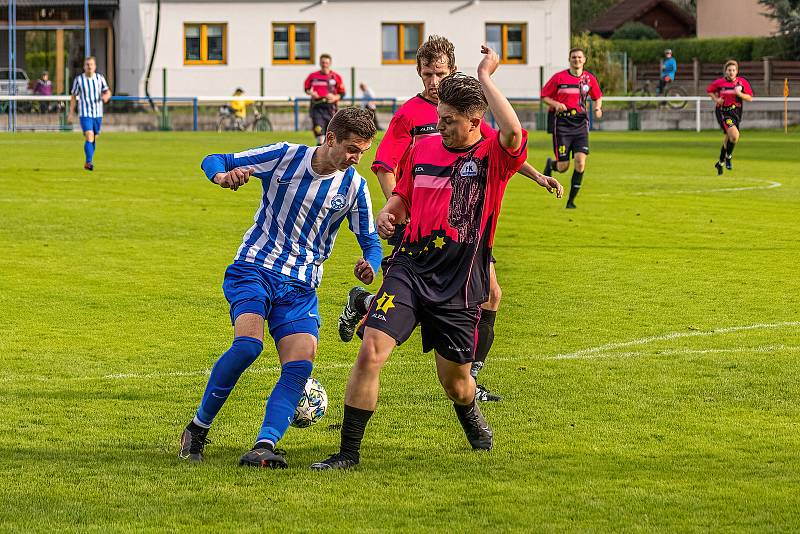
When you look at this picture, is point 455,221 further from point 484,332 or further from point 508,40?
point 508,40

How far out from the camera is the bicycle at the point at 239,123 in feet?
147

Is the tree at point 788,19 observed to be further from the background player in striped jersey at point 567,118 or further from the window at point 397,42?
the background player in striped jersey at point 567,118

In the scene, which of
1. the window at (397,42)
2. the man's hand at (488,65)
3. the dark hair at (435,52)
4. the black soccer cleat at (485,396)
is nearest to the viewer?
the man's hand at (488,65)

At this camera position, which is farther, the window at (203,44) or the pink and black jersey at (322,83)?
the window at (203,44)

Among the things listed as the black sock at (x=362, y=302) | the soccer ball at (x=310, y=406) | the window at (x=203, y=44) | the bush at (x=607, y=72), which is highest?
the window at (x=203, y=44)

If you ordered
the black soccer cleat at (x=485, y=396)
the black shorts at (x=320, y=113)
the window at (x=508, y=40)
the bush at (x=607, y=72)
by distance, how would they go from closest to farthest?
1. the black soccer cleat at (x=485, y=396)
2. the black shorts at (x=320, y=113)
3. the bush at (x=607, y=72)
4. the window at (x=508, y=40)

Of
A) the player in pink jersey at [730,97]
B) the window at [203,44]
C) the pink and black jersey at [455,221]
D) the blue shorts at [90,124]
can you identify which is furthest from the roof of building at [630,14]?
the pink and black jersey at [455,221]

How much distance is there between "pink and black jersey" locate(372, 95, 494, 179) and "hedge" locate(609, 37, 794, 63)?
4941 cm

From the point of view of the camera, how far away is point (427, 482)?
6094 mm

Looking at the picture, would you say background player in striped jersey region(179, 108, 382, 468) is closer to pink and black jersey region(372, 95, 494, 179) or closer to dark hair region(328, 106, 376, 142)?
dark hair region(328, 106, 376, 142)

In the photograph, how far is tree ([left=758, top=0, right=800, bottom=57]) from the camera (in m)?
52.0

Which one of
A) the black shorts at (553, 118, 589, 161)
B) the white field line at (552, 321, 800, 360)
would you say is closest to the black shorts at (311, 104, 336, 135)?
the black shorts at (553, 118, 589, 161)

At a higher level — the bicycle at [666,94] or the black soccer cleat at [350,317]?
the bicycle at [666,94]

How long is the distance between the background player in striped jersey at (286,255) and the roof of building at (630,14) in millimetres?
81232
